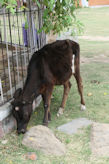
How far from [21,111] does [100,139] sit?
1.35m

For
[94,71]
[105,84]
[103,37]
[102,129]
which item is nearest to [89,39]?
[103,37]

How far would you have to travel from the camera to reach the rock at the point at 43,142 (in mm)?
3650

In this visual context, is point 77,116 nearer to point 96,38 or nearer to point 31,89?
point 31,89

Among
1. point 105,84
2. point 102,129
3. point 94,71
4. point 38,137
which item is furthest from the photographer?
point 94,71

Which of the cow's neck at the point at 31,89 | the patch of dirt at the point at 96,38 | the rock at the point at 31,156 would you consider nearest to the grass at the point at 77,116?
the rock at the point at 31,156

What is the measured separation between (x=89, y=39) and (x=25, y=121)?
9.63 meters

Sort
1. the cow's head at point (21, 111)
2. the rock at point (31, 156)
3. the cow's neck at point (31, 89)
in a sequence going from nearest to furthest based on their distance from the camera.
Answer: the rock at point (31, 156) < the cow's head at point (21, 111) < the cow's neck at point (31, 89)

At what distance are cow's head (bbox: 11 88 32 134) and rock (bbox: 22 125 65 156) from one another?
0.23 metres

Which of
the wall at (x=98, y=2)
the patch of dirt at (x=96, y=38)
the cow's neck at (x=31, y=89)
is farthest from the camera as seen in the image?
the wall at (x=98, y=2)

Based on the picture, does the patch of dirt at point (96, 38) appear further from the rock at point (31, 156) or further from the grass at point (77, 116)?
the rock at point (31, 156)

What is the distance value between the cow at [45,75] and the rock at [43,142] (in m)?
0.29

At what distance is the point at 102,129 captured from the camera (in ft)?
13.4

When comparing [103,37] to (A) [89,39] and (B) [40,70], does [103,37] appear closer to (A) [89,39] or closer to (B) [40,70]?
(A) [89,39]

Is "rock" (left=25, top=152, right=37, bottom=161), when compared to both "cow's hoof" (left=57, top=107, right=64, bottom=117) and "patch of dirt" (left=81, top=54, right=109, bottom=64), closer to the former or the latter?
"cow's hoof" (left=57, top=107, right=64, bottom=117)
